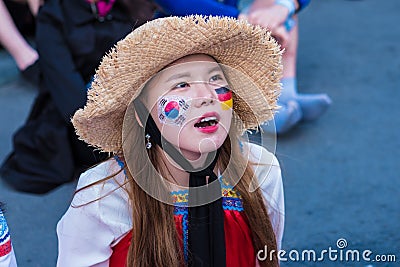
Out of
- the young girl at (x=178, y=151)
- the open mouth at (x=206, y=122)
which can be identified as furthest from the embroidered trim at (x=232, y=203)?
the open mouth at (x=206, y=122)

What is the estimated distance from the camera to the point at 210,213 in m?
1.85

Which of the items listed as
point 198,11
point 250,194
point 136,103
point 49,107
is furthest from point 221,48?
point 49,107

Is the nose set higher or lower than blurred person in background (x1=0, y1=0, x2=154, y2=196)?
higher

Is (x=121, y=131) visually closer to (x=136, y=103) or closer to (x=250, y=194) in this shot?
(x=136, y=103)

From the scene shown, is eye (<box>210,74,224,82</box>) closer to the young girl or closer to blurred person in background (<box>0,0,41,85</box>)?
the young girl

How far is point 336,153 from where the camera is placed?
126 inches

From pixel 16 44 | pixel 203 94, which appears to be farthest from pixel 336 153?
pixel 203 94

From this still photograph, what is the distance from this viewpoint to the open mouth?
5.75ft

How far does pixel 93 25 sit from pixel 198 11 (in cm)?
44

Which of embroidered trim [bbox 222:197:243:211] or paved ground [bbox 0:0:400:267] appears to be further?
paved ground [bbox 0:0:400:267]

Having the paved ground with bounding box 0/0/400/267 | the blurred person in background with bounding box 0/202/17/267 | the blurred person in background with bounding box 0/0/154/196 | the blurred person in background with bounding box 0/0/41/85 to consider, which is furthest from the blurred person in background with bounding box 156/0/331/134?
the blurred person in background with bounding box 0/202/17/267

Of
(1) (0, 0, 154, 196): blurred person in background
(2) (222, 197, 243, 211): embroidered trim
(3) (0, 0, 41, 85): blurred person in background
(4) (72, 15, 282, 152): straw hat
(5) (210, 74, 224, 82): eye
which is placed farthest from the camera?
(3) (0, 0, 41, 85): blurred person in background

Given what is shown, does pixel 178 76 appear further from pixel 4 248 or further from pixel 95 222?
pixel 4 248

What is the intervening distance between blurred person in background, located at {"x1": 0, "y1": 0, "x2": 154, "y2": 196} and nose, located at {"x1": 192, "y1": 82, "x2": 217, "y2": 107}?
120 cm
